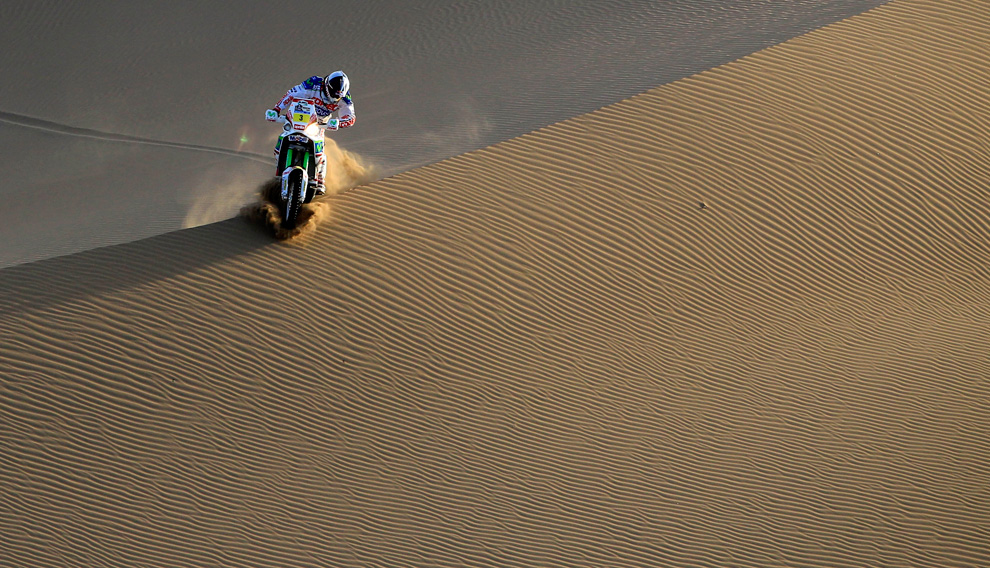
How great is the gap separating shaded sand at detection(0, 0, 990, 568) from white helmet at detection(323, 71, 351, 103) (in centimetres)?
163

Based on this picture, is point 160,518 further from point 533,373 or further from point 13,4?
point 13,4

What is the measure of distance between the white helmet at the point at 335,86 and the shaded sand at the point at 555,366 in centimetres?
163

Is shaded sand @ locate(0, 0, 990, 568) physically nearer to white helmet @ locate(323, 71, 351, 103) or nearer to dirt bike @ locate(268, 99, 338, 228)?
dirt bike @ locate(268, 99, 338, 228)

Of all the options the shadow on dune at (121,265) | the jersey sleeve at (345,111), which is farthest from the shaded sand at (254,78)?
the jersey sleeve at (345,111)

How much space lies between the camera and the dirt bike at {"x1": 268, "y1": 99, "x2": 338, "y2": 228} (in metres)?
7.46

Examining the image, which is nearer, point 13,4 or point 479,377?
point 479,377

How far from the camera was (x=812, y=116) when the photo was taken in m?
9.44

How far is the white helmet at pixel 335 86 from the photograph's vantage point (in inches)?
279

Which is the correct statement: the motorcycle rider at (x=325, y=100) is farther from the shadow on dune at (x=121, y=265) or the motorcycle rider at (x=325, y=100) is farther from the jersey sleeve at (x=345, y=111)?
the shadow on dune at (x=121, y=265)

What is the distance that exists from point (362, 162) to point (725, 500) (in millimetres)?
5827

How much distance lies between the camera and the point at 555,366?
316 inches

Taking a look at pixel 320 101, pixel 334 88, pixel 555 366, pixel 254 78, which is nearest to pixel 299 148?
pixel 320 101

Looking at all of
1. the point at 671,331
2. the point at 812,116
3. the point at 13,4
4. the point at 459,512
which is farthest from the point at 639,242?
the point at 13,4

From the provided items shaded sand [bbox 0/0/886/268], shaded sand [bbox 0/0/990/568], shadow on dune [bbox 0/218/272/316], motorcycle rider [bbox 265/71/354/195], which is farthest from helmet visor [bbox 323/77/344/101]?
shaded sand [bbox 0/0/886/268]
